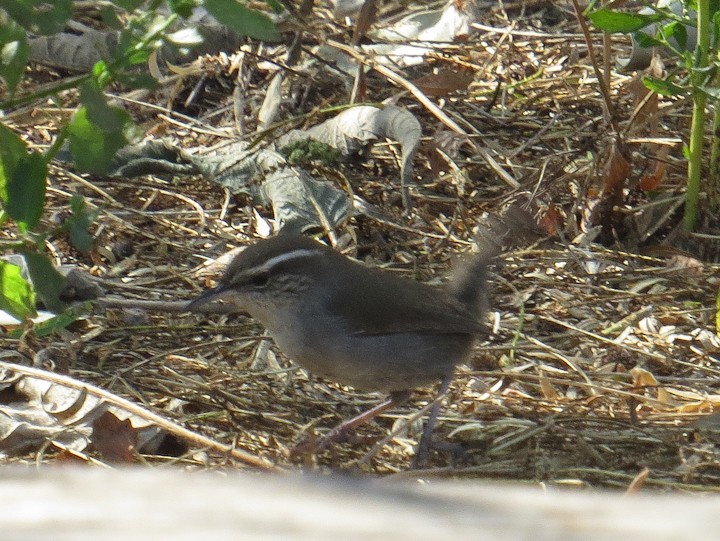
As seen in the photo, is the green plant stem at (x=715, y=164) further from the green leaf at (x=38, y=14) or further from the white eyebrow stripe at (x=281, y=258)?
the green leaf at (x=38, y=14)

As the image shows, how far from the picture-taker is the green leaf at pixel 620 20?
4.89 m

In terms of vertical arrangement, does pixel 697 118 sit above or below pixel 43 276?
above

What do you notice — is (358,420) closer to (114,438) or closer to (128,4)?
(114,438)

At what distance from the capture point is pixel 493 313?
222 inches

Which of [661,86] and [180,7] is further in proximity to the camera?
[661,86]

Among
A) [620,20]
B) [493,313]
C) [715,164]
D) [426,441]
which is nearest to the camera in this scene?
→ [426,441]

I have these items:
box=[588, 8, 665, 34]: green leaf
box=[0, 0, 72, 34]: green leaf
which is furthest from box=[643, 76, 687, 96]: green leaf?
box=[0, 0, 72, 34]: green leaf

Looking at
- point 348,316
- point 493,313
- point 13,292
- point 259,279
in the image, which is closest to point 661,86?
point 493,313

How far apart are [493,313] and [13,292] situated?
2551 millimetres

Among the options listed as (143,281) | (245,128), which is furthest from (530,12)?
(143,281)

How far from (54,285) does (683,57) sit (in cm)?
303

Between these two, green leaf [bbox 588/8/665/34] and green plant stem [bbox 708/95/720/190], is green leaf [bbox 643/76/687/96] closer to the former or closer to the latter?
green leaf [bbox 588/8/665/34]

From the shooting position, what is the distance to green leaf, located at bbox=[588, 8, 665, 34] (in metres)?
4.89

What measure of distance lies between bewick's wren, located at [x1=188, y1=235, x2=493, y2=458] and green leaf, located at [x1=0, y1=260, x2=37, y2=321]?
911mm
